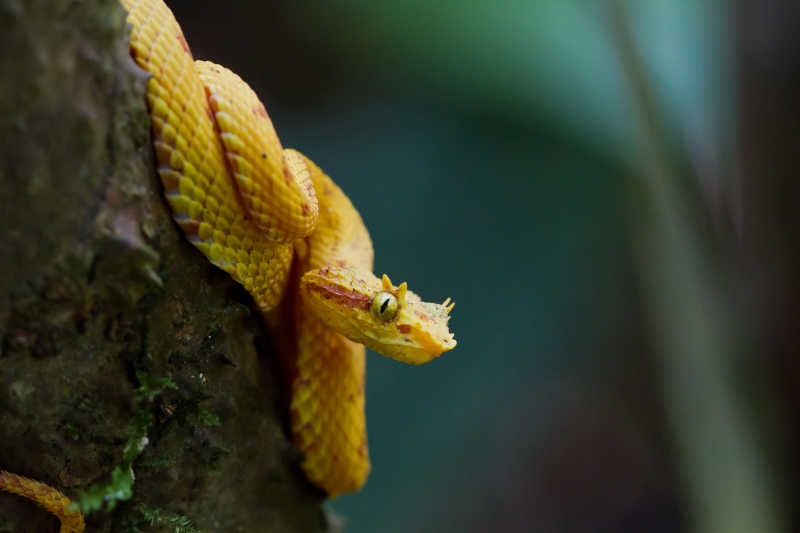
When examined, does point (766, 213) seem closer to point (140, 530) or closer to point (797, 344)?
point (797, 344)

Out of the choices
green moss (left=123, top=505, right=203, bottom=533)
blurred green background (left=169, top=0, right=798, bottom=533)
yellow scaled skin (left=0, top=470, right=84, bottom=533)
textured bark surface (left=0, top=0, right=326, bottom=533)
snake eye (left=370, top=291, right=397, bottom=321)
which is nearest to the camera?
textured bark surface (left=0, top=0, right=326, bottom=533)

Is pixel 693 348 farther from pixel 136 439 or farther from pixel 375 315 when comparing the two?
pixel 136 439

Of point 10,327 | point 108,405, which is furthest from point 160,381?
point 10,327

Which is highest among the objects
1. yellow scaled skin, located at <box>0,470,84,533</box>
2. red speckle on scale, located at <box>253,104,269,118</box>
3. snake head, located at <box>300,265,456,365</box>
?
red speckle on scale, located at <box>253,104,269,118</box>

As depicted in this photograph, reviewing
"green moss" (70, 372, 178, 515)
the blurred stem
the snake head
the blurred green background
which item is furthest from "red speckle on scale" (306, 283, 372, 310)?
the blurred stem

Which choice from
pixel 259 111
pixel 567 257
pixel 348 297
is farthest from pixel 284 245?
pixel 567 257

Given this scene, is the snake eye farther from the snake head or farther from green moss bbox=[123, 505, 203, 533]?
green moss bbox=[123, 505, 203, 533]

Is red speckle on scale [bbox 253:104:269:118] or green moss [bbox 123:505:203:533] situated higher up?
red speckle on scale [bbox 253:104:269:118]
